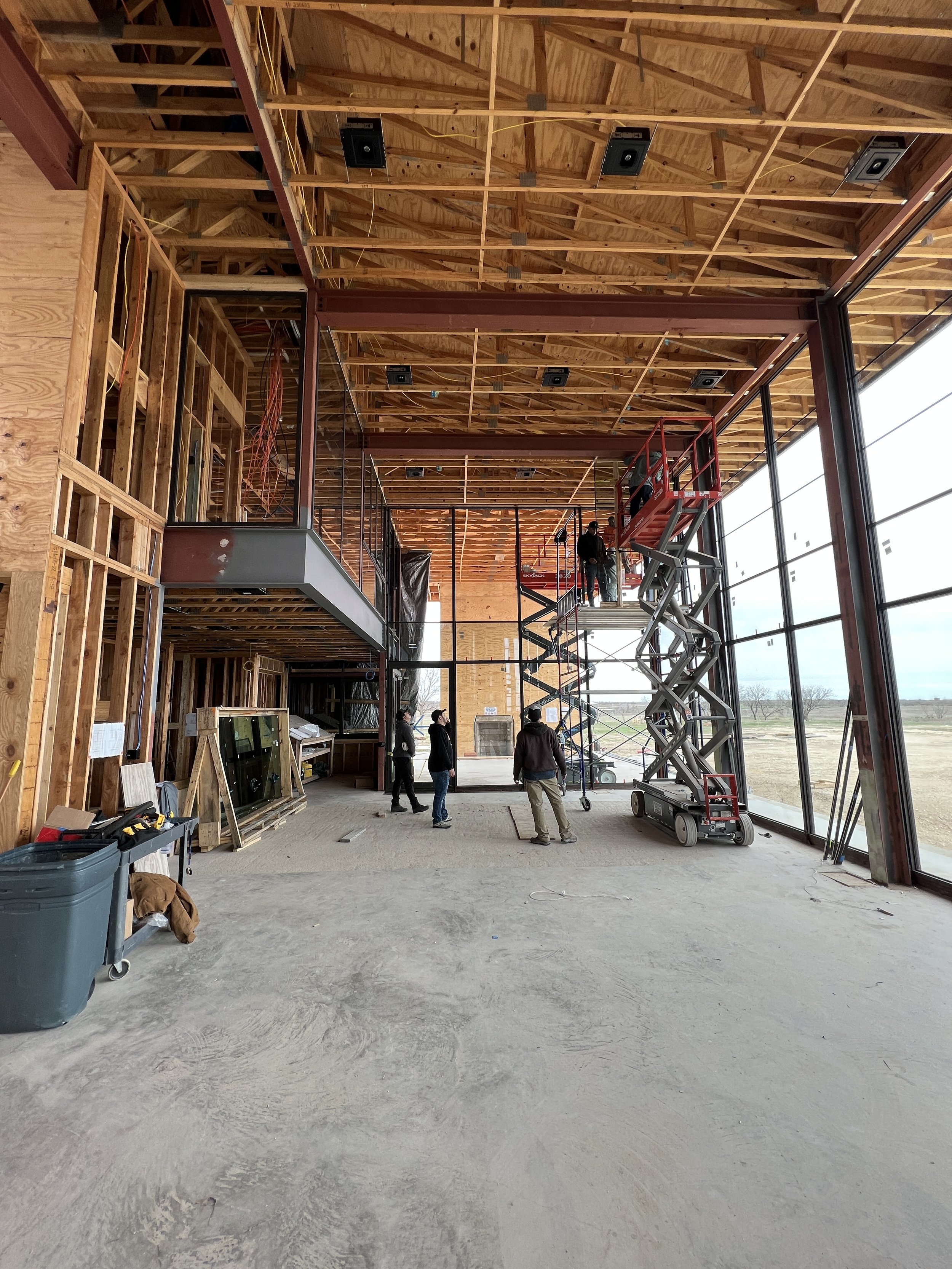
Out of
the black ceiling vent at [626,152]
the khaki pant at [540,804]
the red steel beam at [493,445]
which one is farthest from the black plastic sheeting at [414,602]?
the black ceiling vent at [626,152]

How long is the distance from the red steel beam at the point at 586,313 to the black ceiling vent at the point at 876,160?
171cm

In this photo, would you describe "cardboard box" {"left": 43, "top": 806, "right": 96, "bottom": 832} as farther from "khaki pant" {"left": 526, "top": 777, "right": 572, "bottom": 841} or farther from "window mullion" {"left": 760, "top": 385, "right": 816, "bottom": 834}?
"window mullion" {"left": 760, "top": 385, "right": 816, "bottom": 834}

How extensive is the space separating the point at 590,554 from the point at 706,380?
11.7 ft

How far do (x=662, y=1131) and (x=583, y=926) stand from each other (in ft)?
7.68

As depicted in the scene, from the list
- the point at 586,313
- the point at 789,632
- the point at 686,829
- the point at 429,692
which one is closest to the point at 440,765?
the point at 686,829

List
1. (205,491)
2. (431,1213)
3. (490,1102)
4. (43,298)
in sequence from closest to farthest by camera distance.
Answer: (431,1213) → (490,1102) → (43,298) → (205,491)

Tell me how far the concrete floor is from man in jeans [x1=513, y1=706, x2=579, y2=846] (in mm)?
2513

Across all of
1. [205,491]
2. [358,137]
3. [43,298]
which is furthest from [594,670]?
[43,298]

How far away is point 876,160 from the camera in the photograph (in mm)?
5676

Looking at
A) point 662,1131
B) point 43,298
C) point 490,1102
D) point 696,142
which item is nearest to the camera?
point 662,1131

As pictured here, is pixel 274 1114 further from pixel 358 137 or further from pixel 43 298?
pixel 358 137

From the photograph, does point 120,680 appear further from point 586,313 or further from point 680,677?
point 680,677

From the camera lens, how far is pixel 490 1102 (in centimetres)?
270

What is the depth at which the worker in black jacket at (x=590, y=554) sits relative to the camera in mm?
11516
